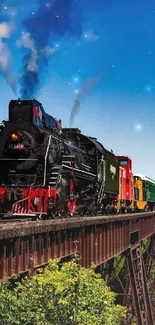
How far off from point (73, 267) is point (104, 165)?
28.2 ft

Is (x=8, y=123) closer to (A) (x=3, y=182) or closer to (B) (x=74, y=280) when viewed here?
(A) (x=3, y=182)

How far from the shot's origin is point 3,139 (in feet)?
54.2

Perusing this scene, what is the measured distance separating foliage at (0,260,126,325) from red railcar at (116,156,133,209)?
29.3 ft

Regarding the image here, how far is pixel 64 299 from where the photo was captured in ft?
62.1

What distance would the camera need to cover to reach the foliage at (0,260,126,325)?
61.9 ft

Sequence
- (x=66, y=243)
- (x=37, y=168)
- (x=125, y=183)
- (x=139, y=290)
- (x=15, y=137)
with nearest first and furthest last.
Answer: (x=66, y=243) < (x=37, y=168) < (x=15, y=137) < (x=139, y=290) < (x=125, y=183)

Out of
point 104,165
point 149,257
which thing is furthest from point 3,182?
point 149,257

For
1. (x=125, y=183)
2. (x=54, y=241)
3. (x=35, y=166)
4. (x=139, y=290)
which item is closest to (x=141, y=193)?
(x=125, y=183)

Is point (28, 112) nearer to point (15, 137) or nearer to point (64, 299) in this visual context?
point (15, 137)

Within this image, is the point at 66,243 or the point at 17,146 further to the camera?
the point at 17,146

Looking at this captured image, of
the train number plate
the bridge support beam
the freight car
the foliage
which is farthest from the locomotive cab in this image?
the freight car

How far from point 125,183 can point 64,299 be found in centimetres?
1480

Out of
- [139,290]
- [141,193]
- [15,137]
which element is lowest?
[139,290]

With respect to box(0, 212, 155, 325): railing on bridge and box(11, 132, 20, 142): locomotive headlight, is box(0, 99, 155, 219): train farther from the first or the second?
box(0, 212, 155, 325): railing on bridge
